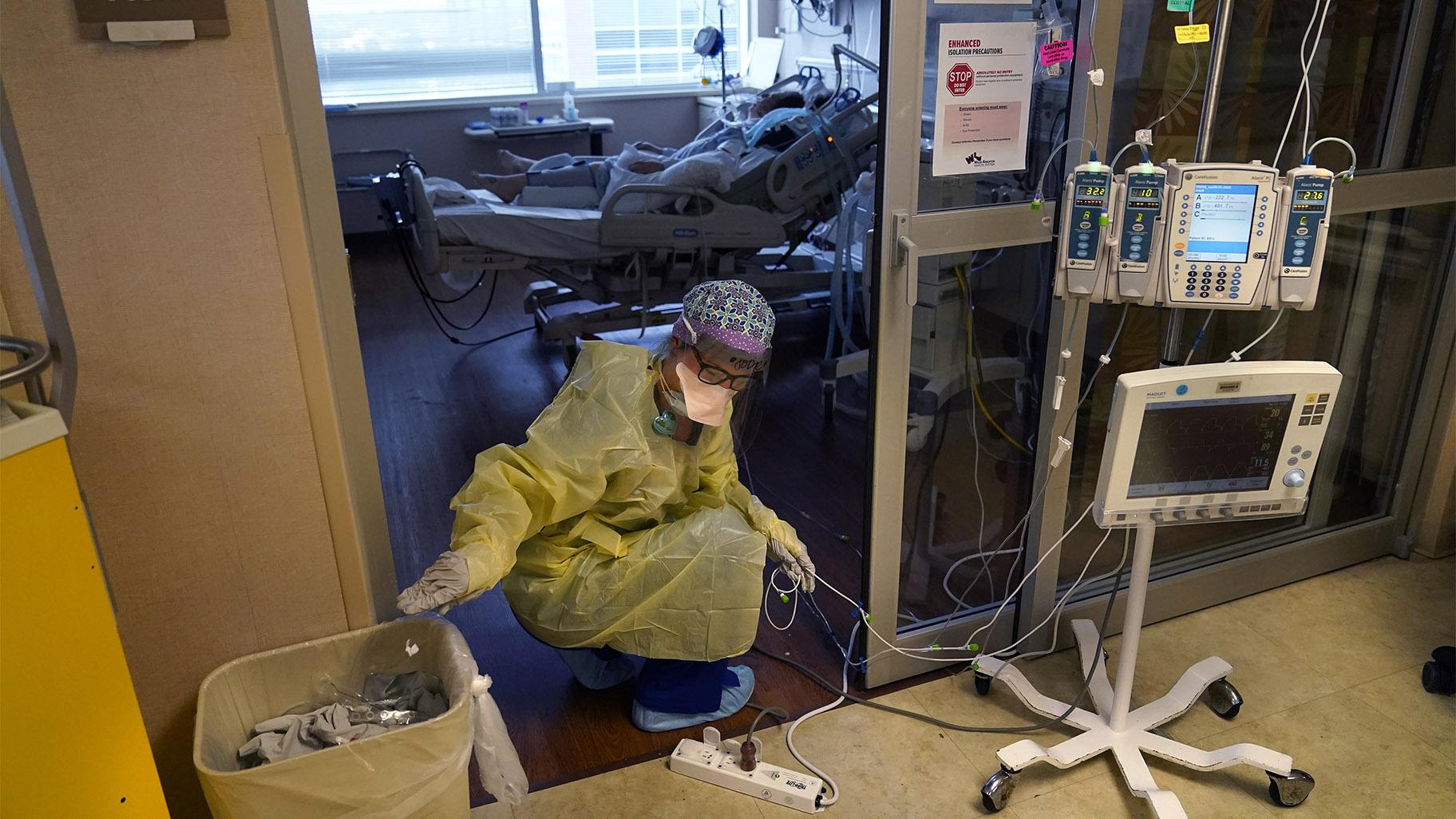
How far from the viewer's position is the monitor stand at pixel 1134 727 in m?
1.88

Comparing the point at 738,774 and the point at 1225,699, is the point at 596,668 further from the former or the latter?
the point at 1225,699

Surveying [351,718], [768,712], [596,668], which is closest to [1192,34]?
[768,712]

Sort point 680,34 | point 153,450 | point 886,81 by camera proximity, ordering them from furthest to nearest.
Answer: point 680,34, point 886,81, point 153,450

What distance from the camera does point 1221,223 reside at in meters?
1.71

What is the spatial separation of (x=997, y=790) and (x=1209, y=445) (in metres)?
0.76

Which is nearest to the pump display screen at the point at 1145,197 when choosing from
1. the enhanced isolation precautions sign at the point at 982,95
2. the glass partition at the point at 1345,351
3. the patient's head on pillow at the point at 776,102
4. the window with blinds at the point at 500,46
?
the enhanced isolation precautions sign at the point at 982,95

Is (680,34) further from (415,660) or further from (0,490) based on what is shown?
(0,490)

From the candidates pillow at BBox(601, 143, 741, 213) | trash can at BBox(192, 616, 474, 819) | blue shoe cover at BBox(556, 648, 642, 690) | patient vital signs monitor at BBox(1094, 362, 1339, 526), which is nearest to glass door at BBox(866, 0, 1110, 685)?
patient vital signs monitor at BBox(1094, 362, 1339, 526)

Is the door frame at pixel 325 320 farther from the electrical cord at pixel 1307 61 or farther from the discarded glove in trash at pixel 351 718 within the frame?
the electrical cord at pixel 1307 61

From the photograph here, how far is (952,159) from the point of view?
1.87 m

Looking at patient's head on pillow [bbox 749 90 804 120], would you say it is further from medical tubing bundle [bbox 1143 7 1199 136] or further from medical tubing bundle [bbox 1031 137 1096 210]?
medical tubing bundle [bbox 1031 137 1096 210]

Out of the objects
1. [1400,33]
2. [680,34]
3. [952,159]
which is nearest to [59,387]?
[952,159]

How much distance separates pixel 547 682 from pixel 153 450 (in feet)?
3.45

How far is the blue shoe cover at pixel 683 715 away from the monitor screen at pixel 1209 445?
962 mm
